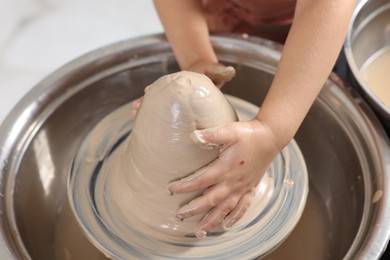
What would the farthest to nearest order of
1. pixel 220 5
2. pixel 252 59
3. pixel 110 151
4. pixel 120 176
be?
pixel 220 5 → pixel 252 59 → pixel 110 151 → pixel 120 176

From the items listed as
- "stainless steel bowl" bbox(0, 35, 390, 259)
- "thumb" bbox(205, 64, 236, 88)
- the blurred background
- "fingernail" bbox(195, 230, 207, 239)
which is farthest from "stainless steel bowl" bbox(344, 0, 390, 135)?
the blurred background

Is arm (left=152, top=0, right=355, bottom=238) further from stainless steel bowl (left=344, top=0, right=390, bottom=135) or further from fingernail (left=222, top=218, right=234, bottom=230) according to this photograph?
stainless steel bowl (left=344, top=0, right=390, bottom=135)

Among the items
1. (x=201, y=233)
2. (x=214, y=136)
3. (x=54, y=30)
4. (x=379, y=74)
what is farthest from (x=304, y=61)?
(x=54, y=30)

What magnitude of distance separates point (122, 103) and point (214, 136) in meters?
0.53

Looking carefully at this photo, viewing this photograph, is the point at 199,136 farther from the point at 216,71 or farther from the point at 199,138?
the point at 216,71

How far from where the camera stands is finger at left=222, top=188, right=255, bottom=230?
839 mm

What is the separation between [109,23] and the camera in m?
1.79

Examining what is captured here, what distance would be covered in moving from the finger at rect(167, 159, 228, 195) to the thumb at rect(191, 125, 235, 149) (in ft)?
0.11

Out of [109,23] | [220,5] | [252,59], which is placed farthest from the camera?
[109,23]

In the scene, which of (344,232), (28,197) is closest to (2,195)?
(28,197)

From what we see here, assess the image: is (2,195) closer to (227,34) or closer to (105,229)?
(105,229)

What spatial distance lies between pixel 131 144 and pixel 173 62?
38cm

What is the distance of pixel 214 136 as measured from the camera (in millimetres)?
756

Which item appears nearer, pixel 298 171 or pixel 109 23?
pixel 298 171
